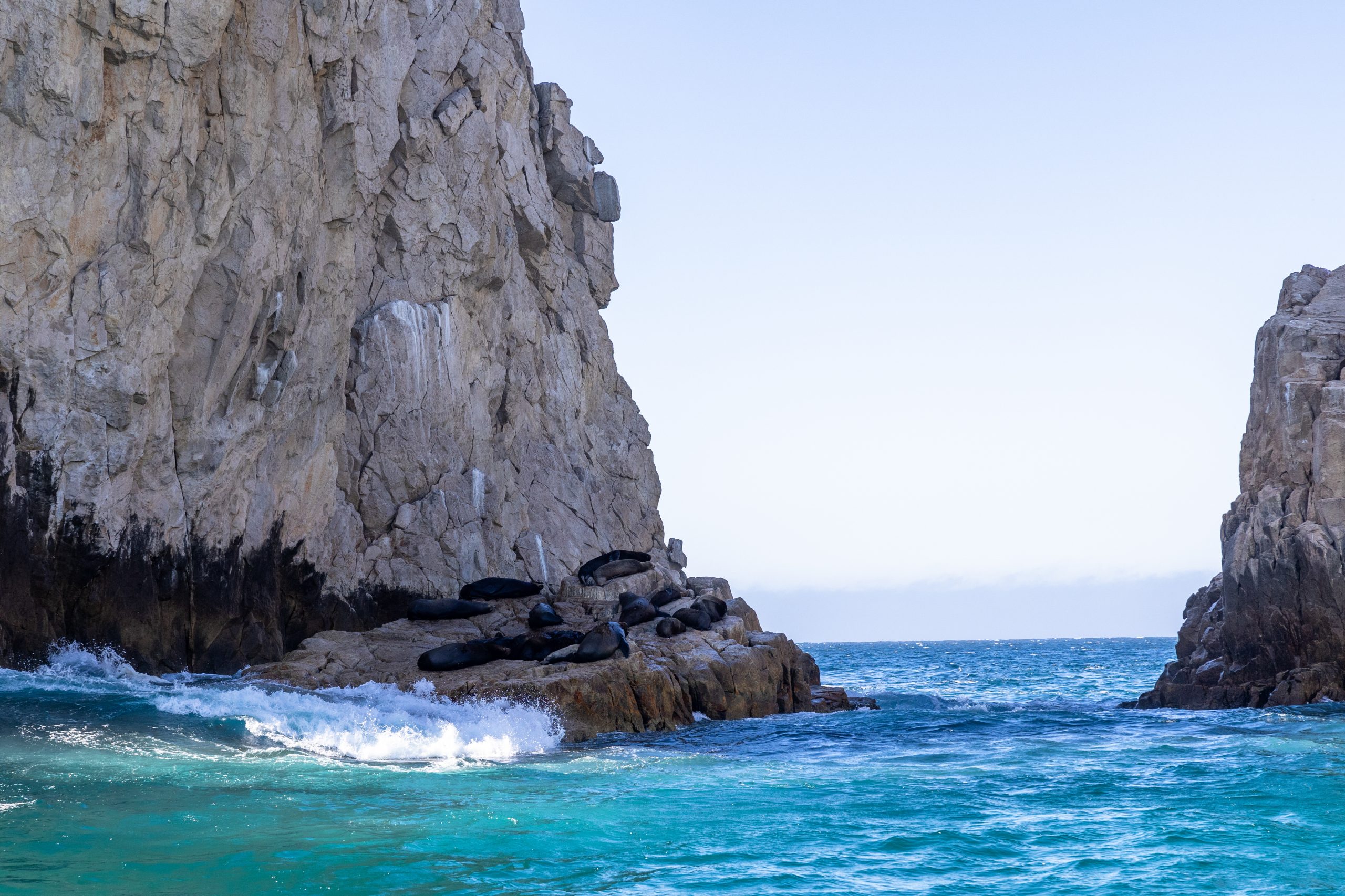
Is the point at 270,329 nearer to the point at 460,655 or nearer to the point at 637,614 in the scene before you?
the point at 460,655

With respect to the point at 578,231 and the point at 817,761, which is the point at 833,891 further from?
the point at 578,231

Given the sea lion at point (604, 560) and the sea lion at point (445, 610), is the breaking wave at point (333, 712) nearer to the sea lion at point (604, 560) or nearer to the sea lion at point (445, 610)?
the sea lion at point (445, 610)

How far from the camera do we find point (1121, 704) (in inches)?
1336

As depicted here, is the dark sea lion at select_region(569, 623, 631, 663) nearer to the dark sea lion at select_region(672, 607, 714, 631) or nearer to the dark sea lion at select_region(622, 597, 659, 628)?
the dark sea lion at select_region(622, 597, 659, 628)

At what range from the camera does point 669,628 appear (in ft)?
79.3

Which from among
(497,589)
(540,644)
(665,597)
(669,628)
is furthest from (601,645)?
(497,589)

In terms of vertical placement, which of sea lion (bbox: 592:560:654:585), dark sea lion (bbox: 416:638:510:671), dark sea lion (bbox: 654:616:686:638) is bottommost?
dark sea lion (bbox: 416:638:510:671)

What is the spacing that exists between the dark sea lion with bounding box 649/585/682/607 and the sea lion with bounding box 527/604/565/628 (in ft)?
9.28

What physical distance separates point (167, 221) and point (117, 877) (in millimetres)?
15061

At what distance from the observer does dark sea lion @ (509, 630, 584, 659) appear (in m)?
21.7

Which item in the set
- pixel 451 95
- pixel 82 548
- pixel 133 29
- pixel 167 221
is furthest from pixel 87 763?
pixel 451 95

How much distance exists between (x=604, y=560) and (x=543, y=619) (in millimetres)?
7495

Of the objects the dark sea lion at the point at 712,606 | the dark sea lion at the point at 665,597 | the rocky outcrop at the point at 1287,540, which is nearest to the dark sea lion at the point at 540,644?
the dark sea lion at the point at 712,606

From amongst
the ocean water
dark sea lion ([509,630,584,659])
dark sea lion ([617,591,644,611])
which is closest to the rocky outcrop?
the ocean water
